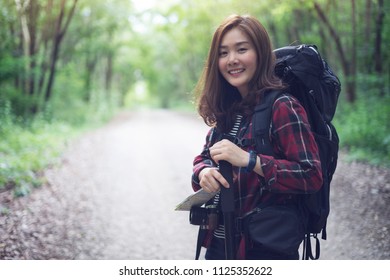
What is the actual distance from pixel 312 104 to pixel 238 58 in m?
0.39

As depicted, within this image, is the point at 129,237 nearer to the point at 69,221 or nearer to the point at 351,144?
the point at 69,221

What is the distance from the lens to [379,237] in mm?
4219

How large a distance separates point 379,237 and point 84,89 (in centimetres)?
1660

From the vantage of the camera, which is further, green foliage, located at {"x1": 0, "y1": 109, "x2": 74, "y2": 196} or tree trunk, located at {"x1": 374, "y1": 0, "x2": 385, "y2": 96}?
tree trunk, located at {"x1": 374, "y1": 0, "x2": 385, "y2": 96}

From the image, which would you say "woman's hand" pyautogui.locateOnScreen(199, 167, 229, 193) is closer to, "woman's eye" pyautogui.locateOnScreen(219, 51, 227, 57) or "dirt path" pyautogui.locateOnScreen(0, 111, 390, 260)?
"woman's eye" pyautogui.locateOnScreen(219, 51, 227, 57)

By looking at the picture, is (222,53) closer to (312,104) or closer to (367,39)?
(312,104)

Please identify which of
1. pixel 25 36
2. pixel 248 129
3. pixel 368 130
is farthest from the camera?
pixel 25 36

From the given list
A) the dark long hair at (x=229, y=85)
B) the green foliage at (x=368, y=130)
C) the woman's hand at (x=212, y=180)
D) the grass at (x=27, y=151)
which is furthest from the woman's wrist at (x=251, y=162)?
the green foliage at (x=368, y=130)

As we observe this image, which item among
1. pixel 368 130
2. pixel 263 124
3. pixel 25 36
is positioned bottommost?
pixel 368 130

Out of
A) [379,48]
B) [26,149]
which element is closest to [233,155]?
[26,149]

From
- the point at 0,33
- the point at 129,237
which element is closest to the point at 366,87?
the point at 129,237

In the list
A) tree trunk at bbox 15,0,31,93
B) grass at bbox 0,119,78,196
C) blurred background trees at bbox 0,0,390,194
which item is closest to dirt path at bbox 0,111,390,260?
grass at bbox 0,119,78,196

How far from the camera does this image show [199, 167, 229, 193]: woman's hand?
159 cm

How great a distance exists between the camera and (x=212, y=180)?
63.6 inches
